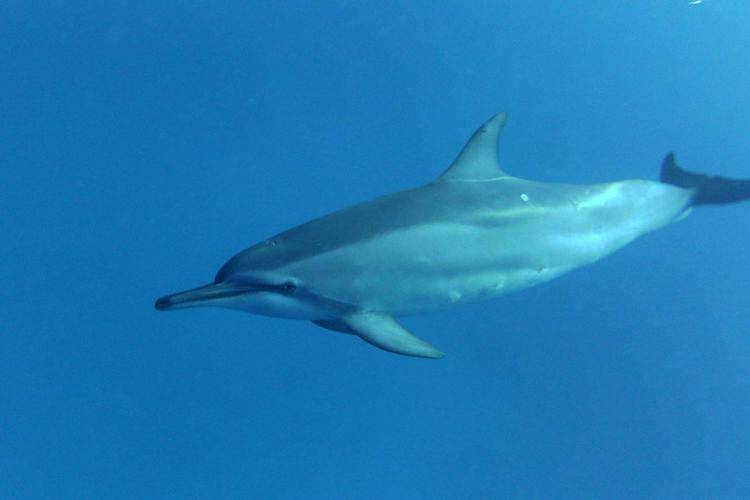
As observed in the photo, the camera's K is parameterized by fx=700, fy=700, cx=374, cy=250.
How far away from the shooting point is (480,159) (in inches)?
216

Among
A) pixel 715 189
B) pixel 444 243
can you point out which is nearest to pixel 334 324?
pixel 444 243

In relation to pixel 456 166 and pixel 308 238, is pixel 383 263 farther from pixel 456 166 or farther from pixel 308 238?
pixel 456 166

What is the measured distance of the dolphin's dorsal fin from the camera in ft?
17.7

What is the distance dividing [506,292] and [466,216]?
0.76m

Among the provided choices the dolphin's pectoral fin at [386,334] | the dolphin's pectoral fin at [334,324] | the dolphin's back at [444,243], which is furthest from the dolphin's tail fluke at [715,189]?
the dolphin's pectoral fin at [334,324]

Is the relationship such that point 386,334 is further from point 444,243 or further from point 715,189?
point 715,189

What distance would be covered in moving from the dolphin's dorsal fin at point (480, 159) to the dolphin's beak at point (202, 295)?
5.98ft

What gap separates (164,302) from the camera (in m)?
4.27

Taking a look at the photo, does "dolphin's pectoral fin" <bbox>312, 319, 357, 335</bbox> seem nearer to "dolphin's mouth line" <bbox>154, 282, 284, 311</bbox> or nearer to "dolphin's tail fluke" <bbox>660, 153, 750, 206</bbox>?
"dolphin's mouth line" <bbox>154, 282, 284, 311</bbox>

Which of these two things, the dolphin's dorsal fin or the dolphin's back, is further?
the dolphin's dorsal fin

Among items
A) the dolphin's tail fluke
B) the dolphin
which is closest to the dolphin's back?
the dolphin

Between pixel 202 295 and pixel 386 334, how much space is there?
123 cm

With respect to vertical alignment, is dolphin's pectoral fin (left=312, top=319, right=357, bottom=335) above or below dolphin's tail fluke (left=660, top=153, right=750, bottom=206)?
below

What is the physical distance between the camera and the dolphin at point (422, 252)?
458 cm
